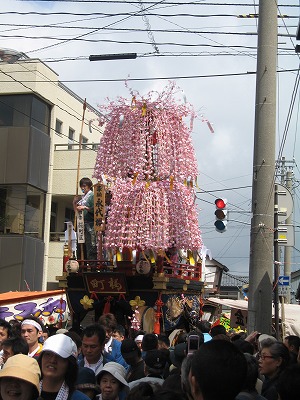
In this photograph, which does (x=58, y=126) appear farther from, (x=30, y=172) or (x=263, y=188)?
(x=263, y=188)

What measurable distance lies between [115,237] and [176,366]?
597 cm

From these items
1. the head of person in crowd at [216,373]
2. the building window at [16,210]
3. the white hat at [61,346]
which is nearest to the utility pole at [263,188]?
the white hat at [61,346]

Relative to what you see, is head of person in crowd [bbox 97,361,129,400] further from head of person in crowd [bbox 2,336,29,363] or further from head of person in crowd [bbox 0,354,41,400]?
head of person in crowd [bbox 2,336,29,363]

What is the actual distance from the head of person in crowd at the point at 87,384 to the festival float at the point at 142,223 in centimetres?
632

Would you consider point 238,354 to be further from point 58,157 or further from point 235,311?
point 58,157

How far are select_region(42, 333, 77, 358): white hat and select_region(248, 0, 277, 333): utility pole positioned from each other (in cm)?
527

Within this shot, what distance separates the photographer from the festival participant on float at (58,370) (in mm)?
4246

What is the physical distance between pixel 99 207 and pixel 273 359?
692cm

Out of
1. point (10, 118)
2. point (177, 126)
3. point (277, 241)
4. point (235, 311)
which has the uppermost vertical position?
point (10, 118)

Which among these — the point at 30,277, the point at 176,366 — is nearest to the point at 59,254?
the point at 30,277

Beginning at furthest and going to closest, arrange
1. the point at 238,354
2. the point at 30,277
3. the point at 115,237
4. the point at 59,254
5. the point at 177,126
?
1. the point at 59,254
2. the point at 30,277
3. the point at 177,126
4. the point at 115,237
5. the point at 238,354

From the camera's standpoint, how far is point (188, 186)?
40.7ft

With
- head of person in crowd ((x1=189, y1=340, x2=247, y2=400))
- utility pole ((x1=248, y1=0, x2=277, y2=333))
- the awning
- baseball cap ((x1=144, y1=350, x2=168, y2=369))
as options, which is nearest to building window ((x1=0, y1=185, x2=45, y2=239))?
the awning

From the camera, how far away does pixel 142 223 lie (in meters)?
11.5
